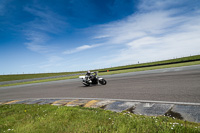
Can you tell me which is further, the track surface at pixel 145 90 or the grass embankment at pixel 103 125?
the track surface at pixel 145 90

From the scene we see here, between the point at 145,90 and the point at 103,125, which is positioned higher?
the point at 145,90

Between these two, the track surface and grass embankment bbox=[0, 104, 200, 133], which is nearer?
grass embankment bbox=[0, 104, 200, 133]

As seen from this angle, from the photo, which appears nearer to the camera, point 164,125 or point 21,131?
point 164,125

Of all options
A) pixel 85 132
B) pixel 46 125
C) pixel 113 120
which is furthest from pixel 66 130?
pixel 113 120

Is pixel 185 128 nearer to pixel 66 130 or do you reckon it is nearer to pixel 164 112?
pixel 164 112

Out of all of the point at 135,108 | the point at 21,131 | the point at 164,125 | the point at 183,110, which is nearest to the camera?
the point at 164,125

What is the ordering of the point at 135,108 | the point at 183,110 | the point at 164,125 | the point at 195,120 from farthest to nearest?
the point at 135,108
the point at 183,110
the point at 195,120
the point at 164,125

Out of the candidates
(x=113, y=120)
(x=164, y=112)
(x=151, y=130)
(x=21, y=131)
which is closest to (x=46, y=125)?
(x=21, y=131)

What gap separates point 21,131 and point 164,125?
11.7ft

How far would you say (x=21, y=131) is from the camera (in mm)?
3658

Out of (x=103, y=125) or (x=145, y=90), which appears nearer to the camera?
(x=103, y=125)

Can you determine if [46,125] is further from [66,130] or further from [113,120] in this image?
[113,120]

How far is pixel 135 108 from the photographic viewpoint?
4746mm

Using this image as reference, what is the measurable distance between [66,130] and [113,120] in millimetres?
1228
